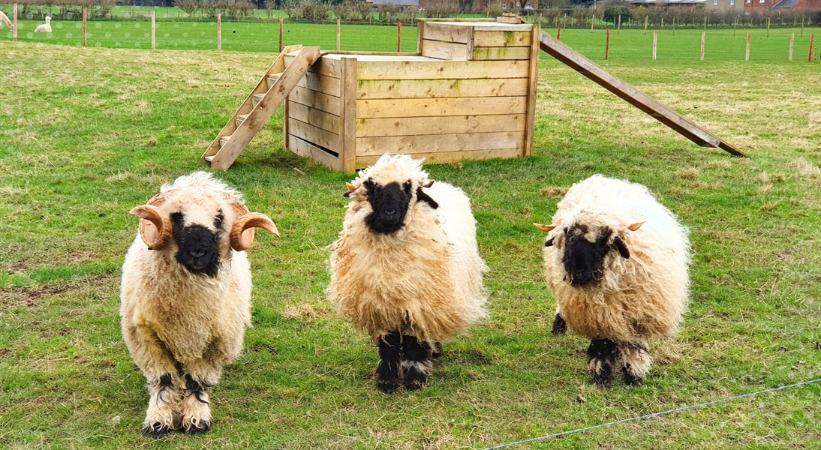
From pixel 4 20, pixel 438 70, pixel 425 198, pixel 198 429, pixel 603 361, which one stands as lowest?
pixel 198 429

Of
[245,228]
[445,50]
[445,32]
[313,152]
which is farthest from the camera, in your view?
[445,50]

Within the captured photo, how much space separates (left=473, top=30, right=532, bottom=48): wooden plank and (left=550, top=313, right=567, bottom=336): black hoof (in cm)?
666

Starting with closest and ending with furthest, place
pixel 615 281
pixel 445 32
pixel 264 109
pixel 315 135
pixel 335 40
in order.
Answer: pixel 615 281 < pixel 264 109 < pixel 315 135 < pixel 445 32 < pixel 335 40

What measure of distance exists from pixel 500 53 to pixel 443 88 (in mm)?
1099

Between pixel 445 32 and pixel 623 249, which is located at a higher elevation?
pixel 445 32

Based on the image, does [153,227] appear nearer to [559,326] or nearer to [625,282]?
[625,282]

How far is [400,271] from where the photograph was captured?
20.9ft

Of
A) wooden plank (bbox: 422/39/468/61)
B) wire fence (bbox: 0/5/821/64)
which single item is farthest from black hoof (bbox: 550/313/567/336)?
wire fence (bbox: 0/5/821/64)

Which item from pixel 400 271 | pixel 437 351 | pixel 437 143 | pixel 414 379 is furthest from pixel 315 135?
pixel 414 379

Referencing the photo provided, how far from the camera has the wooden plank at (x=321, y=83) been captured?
41.5 feet

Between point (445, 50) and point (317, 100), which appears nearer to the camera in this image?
point (317, 100)

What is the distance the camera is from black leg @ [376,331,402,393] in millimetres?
6461

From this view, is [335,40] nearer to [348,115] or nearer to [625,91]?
[625,91]

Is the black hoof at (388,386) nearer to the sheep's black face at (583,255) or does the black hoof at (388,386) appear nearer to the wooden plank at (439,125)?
the sheep's black face at (583,255)
